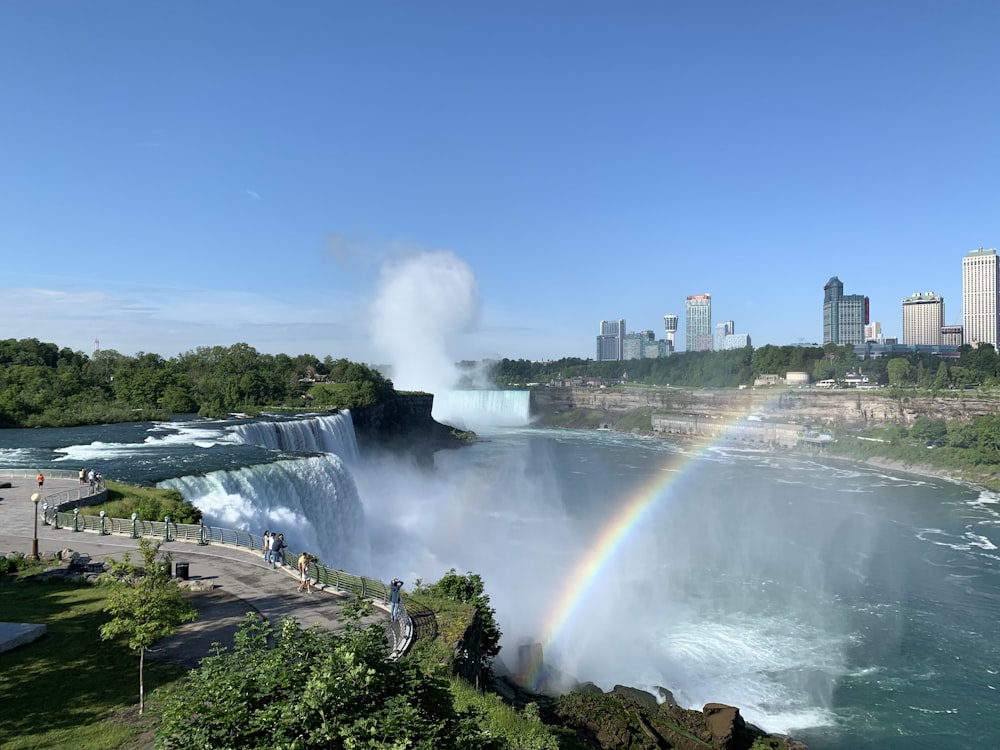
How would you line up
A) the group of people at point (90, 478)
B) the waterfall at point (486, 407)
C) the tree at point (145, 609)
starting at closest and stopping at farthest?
1. the tree at point (145, 609)
2. the group of people at point (90, 478)
3. the waterfall at point (486, 407)

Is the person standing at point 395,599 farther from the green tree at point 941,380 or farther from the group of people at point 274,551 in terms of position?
the green tree at point 941,380

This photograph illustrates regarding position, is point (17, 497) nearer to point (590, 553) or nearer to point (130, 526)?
point (130, 526)

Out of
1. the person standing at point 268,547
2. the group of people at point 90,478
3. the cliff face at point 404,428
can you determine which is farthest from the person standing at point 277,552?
the cliff face at point 404,428

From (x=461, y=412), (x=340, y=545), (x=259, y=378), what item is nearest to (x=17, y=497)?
(x=340, y=545)

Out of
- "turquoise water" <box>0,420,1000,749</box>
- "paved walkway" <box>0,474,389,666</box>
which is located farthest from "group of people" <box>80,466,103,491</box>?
"turquoise water" <box>0,420,1000,749</box>

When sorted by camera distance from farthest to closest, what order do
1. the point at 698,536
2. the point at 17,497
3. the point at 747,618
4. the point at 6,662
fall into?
the point at 698,536 → the point at 747,618 → the point at 17,497 → the point at 6,662

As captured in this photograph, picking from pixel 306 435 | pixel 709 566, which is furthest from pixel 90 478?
pixel 709 566

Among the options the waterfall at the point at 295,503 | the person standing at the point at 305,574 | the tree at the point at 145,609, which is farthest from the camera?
the waterfall at the point at 295,503
